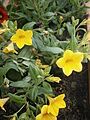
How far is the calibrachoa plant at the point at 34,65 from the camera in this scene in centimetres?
125

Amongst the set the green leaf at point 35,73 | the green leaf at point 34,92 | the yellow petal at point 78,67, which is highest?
the yellow petal at point 78,67

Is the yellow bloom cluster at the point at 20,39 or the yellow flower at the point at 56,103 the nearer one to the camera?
the yellow flower at the point at 56,103

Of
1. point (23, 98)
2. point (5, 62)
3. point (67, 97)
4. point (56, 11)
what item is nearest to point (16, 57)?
point (5, 62)

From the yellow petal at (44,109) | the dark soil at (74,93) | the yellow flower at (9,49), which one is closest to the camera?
the yellow petal at (44,109)

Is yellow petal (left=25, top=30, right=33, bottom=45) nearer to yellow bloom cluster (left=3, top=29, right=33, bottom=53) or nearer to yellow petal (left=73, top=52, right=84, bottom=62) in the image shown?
yellow bloom cluster (left=3, top=29, right=33, bottom=53)

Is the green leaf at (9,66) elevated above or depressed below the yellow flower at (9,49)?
below

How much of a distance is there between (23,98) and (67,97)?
1.03 ft

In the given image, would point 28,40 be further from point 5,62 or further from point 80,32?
point 80,32

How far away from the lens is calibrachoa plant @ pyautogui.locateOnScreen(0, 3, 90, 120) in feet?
4.09

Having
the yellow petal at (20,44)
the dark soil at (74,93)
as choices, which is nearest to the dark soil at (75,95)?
the dark soil at (74,93)

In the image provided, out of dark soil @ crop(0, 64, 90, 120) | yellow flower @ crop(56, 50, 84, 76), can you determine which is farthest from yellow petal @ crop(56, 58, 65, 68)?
dark soil @ crop(0, 64, 90, 120)

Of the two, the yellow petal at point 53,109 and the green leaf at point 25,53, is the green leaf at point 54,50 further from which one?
the yellow petal at point 53,109

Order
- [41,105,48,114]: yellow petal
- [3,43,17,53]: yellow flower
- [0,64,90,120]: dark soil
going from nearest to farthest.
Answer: [41,105,48,114]: yellow petal
[3,43,17,53]: yellow flower
[0,64,90,120]: dark soil

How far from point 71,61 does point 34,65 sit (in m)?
0.15
